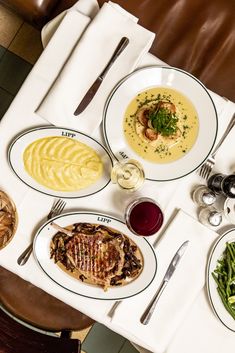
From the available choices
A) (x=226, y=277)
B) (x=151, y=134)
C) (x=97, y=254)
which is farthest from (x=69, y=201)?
(x=226, y=277)

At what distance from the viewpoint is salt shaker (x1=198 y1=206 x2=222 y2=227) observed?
153cm

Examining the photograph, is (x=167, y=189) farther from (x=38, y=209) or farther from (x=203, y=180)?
(x=38, y=209)

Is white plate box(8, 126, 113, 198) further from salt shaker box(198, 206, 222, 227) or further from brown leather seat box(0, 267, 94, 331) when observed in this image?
brown leather seat box(0, 267, 94, 331)

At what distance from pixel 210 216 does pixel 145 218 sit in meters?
0.25

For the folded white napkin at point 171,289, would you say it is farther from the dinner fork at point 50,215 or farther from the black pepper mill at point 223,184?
the dinner fork at point 50,215

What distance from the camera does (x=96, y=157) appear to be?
1.48 meters

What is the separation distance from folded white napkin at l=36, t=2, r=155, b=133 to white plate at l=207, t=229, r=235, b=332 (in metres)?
0.53

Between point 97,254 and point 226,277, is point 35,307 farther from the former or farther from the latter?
point 226,277

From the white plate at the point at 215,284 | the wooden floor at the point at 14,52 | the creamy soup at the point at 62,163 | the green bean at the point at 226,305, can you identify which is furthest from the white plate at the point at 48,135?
the wooden floor at the point at 14,52

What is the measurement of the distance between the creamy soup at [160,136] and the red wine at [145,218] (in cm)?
16

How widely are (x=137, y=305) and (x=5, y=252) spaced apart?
0.44 metres

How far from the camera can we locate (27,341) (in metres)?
1.72

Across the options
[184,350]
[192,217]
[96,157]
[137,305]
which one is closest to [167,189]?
[192,217]

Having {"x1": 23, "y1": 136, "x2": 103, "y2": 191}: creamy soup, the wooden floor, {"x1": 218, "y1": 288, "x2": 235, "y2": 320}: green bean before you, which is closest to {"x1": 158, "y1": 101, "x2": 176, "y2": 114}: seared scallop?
{"x1": 23, "y1": 136, "x2": 103, "y2": 191}: creamy soup
